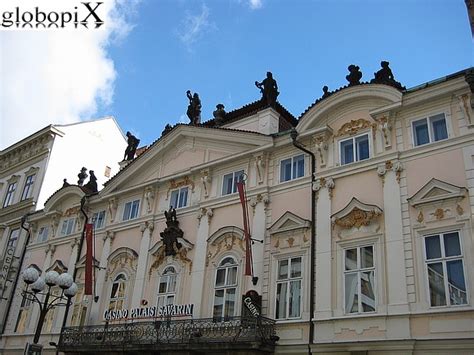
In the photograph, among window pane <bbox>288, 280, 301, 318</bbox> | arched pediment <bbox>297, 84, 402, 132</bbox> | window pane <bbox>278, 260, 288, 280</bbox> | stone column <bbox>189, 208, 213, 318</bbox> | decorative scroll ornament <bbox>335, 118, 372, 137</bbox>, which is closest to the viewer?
window pane <bbox>288, 280, 301, 318</bbox>

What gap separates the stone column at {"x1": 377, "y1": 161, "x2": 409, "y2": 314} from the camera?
14602 millimetres

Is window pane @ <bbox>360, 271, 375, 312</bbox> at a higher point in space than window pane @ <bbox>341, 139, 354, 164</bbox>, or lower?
lower

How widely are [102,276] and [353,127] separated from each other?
1315 centimetres

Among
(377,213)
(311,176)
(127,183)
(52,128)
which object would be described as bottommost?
(377,213)

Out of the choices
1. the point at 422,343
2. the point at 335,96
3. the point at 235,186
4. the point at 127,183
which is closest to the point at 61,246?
the point at 127,183

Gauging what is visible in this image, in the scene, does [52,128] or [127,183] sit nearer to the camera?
[127,183]

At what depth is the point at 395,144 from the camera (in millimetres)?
16922

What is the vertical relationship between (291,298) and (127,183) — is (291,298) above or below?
below

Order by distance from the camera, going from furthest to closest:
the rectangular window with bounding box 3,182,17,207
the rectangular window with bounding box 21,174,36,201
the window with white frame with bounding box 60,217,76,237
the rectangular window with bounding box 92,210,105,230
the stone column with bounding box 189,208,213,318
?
the rectangular window with bounding box 3,182,17,207, the rectangular window with bounding box 21,174,36,201, the window with white frame with bounding box 60,217,76,237, the rectangular window with bounding box 92,210,105,230, the stone column with bounding box 189,208,213,318

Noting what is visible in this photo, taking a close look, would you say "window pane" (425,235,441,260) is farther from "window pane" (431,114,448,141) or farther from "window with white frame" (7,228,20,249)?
"window with white frame" (7,228,20,249)

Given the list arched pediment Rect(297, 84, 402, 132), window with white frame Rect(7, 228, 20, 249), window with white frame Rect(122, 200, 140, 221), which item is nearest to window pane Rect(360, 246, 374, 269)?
arched pediment Rect(297, 84, 402, 132)

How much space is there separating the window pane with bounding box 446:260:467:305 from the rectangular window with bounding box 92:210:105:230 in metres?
16.8

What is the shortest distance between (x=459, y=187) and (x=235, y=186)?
8.89 meters

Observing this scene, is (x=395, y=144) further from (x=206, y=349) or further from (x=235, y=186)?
(x=206, y=349)
